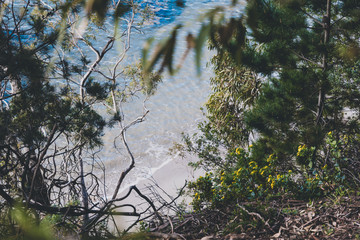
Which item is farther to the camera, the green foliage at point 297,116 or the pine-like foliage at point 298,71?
the pine-like foliage at point 298,71

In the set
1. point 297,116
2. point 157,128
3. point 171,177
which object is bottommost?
point 171,177

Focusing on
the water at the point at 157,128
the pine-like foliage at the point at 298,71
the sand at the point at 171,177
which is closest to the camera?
the pine-like foliage at the point at 298,71

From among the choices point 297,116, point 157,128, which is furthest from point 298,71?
point 157,128

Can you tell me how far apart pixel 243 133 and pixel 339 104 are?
1932 mm

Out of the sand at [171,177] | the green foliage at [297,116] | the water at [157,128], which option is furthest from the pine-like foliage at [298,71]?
the water at [157,128]

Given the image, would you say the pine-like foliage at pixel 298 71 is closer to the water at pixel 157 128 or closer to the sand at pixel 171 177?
the sand at pixel 171 177

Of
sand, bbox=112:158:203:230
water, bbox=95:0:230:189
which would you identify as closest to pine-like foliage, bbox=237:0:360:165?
sand, bbox=112:158:203:230

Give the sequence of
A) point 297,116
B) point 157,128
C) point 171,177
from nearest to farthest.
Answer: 1. point 297,116
2. point 171,177
3. point 157,128

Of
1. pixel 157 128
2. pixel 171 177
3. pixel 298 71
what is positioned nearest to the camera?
pixel 298 71

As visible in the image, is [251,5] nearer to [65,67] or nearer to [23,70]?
[23,70]

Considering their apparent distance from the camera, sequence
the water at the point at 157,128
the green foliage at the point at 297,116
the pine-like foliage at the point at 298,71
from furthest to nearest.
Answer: the water at the point at 157,128 < the pine-like foliage at the point at 298,71 < the green foliage at the point at 297,116

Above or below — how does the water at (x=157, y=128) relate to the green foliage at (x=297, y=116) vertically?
below

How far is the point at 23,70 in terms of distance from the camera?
229 cm

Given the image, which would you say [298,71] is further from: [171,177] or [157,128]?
[157,128]
